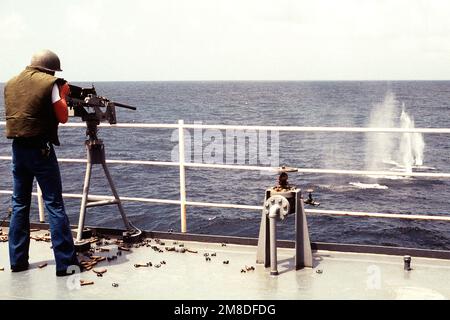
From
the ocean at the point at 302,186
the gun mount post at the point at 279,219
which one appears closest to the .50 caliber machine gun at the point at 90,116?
the gun mount post at the point at 279,219

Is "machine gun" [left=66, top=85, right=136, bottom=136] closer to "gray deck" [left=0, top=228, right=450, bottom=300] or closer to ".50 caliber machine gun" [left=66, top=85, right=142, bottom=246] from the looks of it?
".50 caliber machine gun" [left=66, top=85, right=142, bottom=246]

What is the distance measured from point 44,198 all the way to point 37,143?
543 millimetres

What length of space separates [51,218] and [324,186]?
3827cm

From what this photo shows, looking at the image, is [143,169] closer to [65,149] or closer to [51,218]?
[65,149]

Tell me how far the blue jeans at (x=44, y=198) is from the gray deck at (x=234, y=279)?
0.23m

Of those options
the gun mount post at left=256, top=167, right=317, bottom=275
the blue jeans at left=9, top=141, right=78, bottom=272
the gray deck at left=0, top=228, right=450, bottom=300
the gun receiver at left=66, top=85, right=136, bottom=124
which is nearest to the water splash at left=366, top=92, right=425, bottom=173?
the gray deck at left=0, top=228, right=450, bottom=300

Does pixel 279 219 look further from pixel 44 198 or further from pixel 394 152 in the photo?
pixel 394 152

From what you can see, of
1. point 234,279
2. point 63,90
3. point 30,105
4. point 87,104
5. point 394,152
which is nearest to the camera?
point 30,105

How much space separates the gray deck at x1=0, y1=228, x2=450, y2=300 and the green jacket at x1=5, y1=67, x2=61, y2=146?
1.42 meters

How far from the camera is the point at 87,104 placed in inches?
219

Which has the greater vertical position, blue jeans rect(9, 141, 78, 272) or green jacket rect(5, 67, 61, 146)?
green jacket rect(5, 67, 61, 146)

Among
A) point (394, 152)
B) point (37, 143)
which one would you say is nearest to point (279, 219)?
point (37, 143)

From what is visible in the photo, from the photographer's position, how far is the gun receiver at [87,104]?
215 inches

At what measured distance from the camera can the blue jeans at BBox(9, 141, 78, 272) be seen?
5.09 meters
